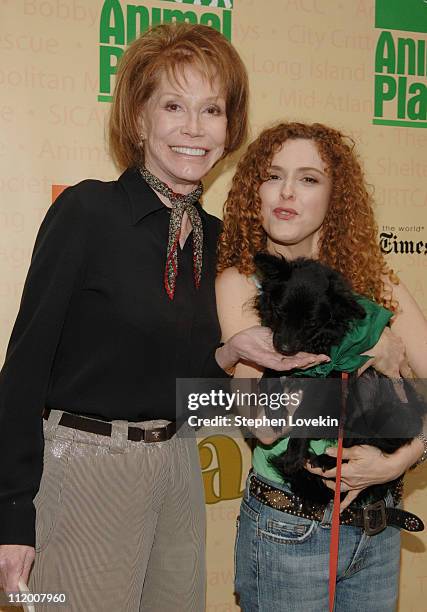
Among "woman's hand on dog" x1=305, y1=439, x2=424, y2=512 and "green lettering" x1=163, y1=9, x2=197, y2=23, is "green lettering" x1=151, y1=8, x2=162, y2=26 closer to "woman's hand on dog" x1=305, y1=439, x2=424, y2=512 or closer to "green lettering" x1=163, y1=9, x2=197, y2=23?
"green lettering" x1=163, y1=9, x2=197, y2=23

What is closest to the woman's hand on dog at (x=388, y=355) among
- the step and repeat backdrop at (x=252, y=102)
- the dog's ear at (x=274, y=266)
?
the dog's ear at (x=274, y=266)

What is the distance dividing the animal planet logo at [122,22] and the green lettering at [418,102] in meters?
0.82

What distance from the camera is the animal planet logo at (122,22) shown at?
208cm

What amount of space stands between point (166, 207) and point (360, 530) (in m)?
0.89

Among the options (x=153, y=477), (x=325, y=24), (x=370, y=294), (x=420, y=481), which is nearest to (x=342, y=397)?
(x=370, y=294)

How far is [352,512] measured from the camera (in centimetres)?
148

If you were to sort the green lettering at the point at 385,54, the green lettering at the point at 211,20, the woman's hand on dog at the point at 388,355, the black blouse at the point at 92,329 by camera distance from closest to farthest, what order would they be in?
the black blouse at the point at 92,329 → the woman's hand on dog at the point at 388,355 → the green lettering at the point at 211,20 → the green lettering at the point at 385,54

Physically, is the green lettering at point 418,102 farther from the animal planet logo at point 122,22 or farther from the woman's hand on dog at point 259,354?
the woman's hand on dog at point 259,354

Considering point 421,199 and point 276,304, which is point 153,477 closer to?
point 276,304

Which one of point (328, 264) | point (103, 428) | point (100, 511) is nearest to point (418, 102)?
point (328, 264)

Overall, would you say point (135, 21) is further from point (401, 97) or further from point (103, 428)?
point (103, 428)

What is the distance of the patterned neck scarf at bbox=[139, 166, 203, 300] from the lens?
1.43 metres

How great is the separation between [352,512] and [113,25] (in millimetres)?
1685

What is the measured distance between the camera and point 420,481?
2.47 meters
